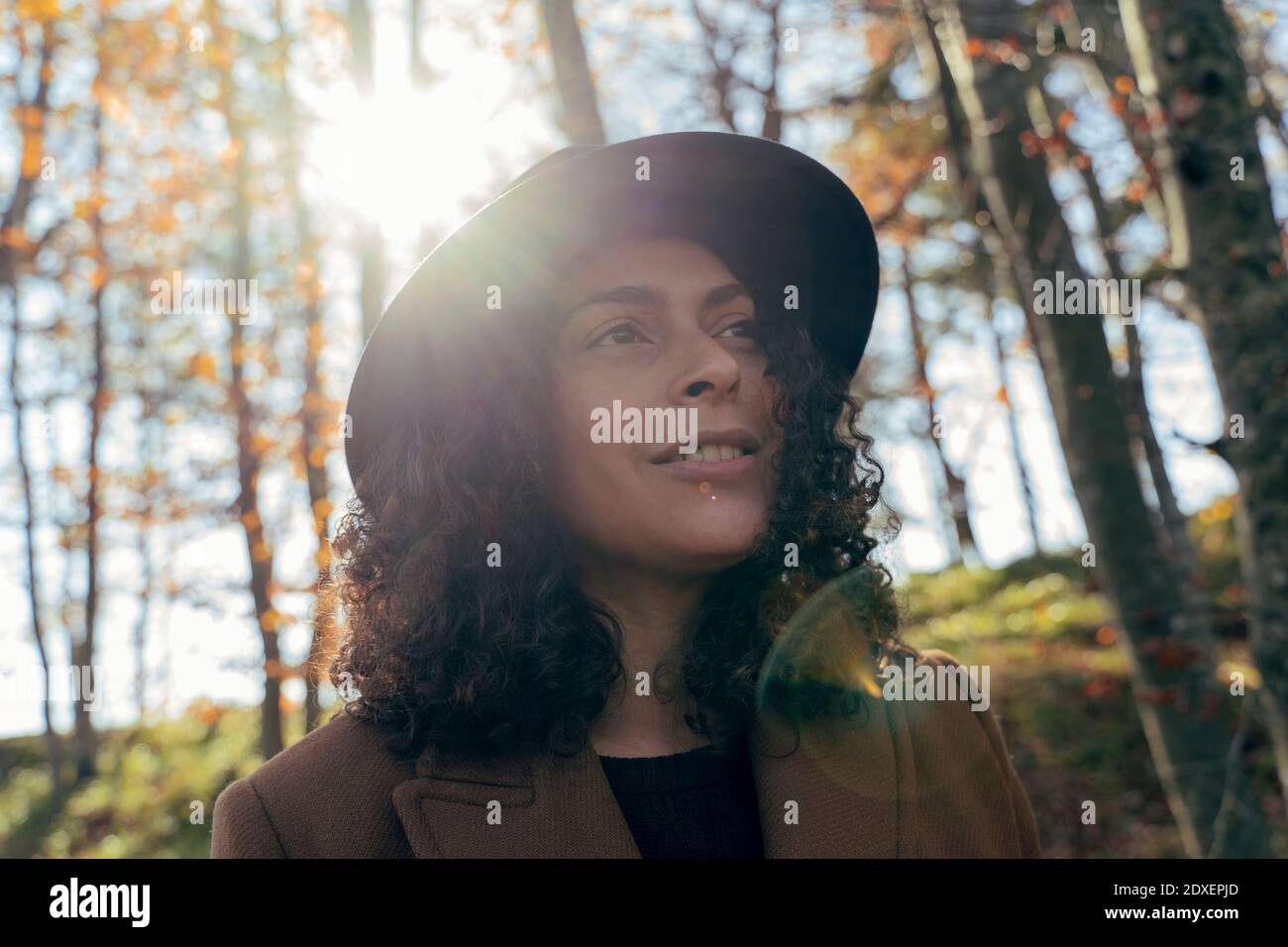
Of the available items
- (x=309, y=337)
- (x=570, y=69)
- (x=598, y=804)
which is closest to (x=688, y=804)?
(x=598, y=804)

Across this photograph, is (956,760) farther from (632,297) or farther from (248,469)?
(248,469)

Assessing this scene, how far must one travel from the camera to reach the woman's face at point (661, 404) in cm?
189

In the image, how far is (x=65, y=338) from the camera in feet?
45.6

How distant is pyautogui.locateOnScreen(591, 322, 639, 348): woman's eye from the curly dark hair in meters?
0.14

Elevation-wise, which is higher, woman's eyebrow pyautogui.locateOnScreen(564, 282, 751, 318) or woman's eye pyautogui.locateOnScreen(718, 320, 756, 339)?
woman's eyebrow pyautogui.locateOnScreen(564, 282, 751, 318)

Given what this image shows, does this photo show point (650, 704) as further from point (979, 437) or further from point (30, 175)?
point (979, 437)

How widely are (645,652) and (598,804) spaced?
38 centimetres

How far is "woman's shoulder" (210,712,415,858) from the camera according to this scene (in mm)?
1708

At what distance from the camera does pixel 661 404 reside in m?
1.92

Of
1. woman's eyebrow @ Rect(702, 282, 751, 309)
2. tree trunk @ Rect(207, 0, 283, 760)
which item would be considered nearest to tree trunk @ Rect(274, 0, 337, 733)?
tree trunk @ Rect(207, 0, 283, 760)

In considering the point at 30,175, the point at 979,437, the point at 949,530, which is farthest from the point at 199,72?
the point at 949,530

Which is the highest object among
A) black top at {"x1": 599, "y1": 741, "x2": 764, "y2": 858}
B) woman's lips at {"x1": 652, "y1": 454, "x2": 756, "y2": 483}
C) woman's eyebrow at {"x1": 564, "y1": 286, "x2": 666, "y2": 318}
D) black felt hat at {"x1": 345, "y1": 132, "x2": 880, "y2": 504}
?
black felt hat at {"x1": 345, "y1": 132, "x2": 880, "y2": 504}

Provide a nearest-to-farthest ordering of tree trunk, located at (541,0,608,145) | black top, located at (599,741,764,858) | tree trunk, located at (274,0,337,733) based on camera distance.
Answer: black top, located at (599,741,764,858) < tree trunk, located at (541,0,608,145) < tree trunk, located at (274,0,337,733)

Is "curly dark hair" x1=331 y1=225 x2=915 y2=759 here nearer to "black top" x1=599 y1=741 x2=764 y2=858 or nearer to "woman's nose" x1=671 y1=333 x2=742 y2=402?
"black top" x1=599 y1=741 x2=764 y2=858
